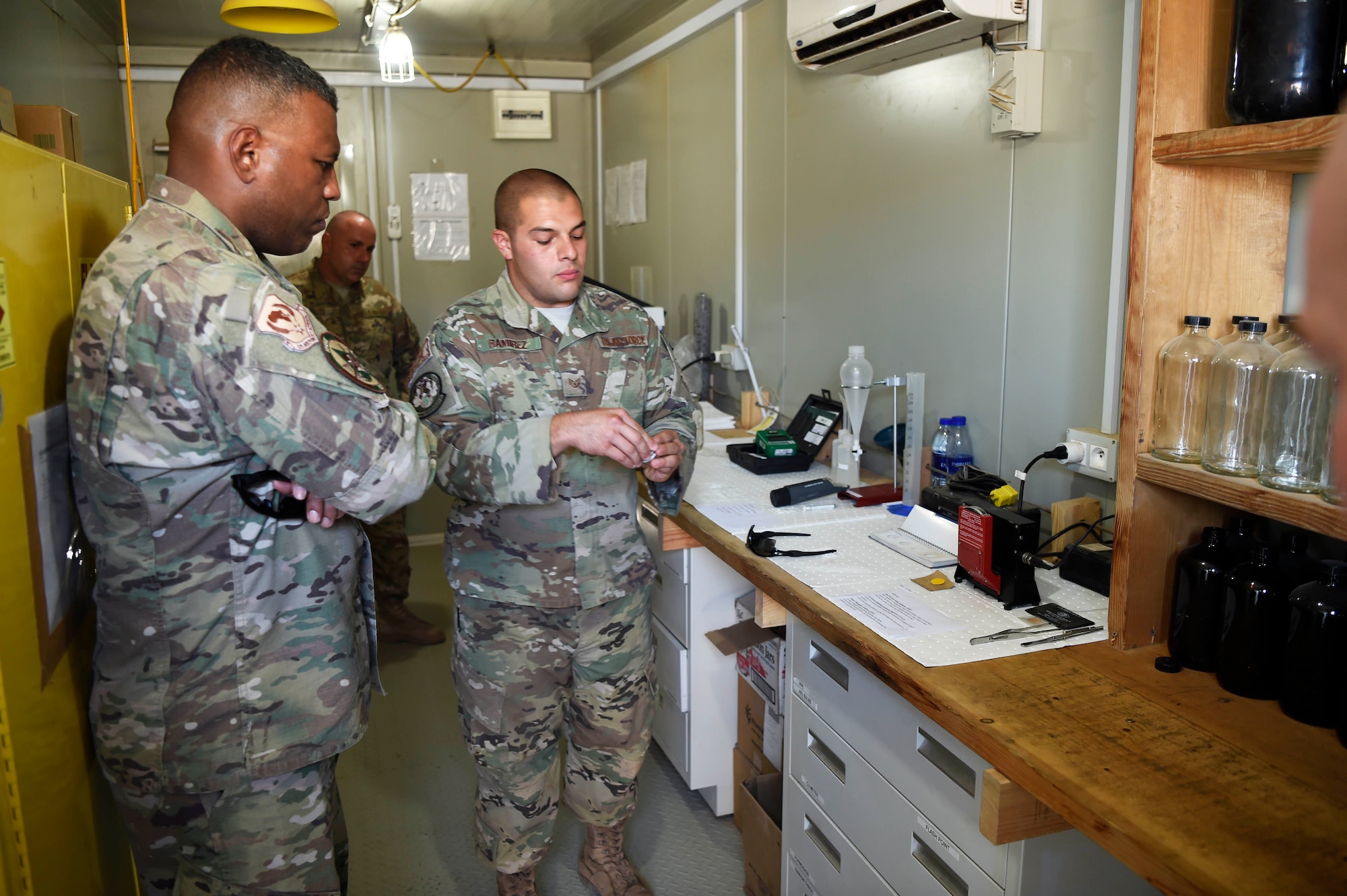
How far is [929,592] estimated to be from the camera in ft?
5.16

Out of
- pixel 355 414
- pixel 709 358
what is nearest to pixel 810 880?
pixel 355 414

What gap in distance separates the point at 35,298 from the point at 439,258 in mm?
3690

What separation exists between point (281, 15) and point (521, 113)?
2.24 metres

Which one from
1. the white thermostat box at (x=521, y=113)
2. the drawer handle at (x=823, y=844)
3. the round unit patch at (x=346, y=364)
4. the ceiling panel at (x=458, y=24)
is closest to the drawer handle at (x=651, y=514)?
the drawer handle at (x=823, y=844)

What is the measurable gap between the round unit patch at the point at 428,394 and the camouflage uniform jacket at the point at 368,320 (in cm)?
197

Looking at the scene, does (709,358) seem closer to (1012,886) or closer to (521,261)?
(521,261)

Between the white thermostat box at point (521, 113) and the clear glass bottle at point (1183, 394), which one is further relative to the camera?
the white thermostat box at point (521, 113)

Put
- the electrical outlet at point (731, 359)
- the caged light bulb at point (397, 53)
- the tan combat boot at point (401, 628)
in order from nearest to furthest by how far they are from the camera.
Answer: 1. the caged light bulb at point (397, 53)
2. the electrical outlet at point (731, 359)
3. the tan combat boot at point (401, 628)

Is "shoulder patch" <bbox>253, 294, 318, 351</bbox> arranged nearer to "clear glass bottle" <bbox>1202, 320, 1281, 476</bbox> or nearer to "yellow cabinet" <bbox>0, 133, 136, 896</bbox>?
"yellow cabinet" <bbox>0, 133, 136, 896</bbox>

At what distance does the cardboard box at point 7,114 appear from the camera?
1419 mm

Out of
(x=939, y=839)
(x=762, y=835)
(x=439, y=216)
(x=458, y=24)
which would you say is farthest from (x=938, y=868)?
(x=439, y=216)

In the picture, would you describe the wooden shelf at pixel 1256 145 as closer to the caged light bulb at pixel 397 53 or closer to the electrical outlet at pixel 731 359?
the electrical outlet at pixel 731 359

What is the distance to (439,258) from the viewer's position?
4680 mm

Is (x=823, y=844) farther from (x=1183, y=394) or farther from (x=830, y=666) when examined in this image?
(x=1183, y=394)
